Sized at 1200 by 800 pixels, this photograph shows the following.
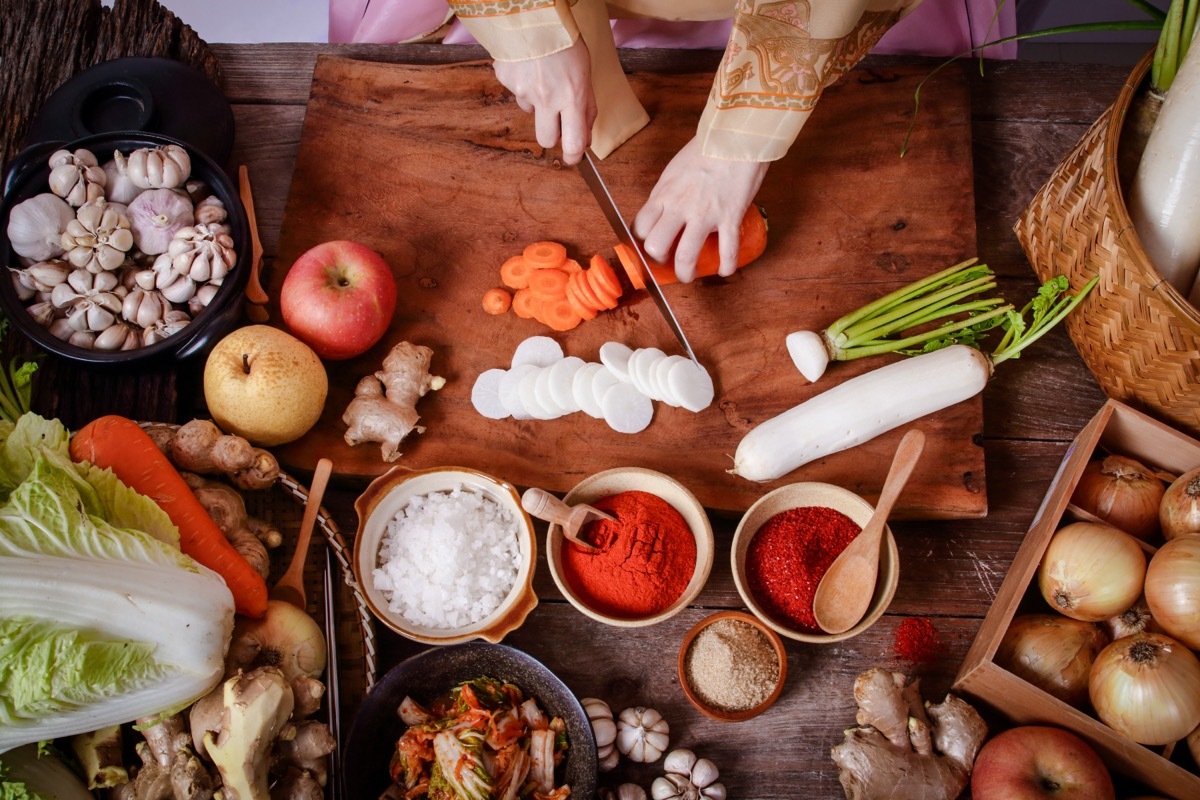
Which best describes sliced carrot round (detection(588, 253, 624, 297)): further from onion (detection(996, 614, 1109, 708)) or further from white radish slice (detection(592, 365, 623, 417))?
onion (detection(996, 614, 1109, 708))

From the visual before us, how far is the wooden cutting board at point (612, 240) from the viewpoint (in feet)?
5.62

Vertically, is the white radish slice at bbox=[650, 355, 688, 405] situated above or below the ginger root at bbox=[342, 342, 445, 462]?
below

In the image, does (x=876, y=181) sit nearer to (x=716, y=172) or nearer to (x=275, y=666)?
(x=716, y=172)

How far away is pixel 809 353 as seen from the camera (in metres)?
1.70

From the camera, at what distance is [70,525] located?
1.34 metres

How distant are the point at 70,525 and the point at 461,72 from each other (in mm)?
1208

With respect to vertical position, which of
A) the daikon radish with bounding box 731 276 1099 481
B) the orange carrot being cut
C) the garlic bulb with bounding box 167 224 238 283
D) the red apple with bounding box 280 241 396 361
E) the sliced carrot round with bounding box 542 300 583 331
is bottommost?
the daikon radish with bounding box 731 276 1099 481

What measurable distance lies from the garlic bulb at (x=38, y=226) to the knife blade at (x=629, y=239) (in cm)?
95

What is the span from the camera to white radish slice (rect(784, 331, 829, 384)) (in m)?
1.70

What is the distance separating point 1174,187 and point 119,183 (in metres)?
1.86

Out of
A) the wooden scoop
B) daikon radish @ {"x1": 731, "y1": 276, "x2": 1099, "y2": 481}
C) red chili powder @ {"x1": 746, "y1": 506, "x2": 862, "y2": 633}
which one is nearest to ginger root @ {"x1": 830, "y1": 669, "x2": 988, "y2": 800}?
red chili powder @ {"x1": 746, "y1": 506, "x2": 862, "y2": 633}

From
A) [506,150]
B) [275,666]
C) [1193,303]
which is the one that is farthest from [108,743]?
[1193,303]

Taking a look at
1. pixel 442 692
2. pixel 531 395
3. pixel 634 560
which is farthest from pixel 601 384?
pixel 442 692

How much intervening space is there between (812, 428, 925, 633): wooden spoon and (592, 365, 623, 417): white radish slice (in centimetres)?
50
